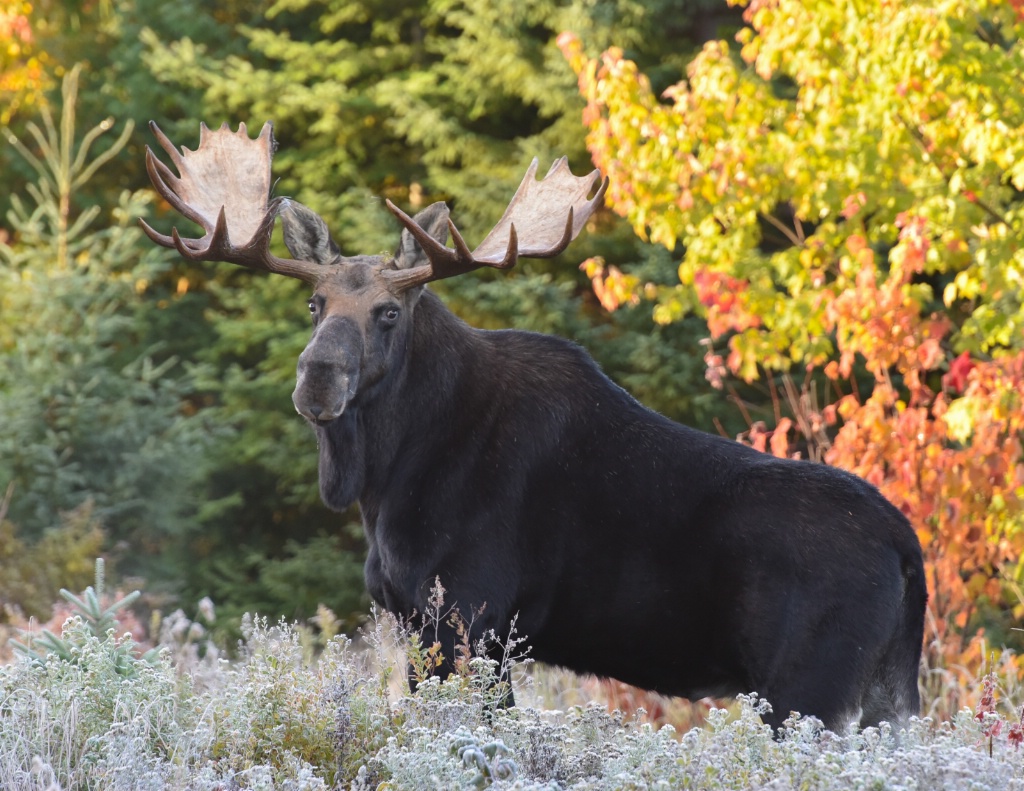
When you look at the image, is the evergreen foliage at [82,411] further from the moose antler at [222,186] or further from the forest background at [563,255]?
the moose antler at [222,186]

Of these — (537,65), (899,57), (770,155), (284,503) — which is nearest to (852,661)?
(899,57)

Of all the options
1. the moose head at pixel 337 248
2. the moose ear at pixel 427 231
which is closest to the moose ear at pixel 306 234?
the moose head at pixel 337 248

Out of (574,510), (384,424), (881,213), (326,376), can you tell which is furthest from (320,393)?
(881,213)

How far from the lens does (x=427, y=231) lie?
563 centimetres

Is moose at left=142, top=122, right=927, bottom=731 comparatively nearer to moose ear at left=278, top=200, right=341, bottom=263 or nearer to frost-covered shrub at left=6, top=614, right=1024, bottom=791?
moose ear at left=278, top=200, right=341, bottom=263

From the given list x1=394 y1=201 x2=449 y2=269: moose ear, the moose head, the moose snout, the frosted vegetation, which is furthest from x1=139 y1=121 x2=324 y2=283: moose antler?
the frosted vegetation

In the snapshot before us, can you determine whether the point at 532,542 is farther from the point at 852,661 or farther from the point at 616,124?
the point at 616,124

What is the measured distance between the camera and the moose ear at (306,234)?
544cm

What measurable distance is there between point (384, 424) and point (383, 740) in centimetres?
138

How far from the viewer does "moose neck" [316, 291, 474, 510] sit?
17.1 feet

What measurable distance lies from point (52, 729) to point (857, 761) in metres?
2.52

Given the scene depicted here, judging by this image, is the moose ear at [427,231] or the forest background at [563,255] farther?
the forest background at [563,255]

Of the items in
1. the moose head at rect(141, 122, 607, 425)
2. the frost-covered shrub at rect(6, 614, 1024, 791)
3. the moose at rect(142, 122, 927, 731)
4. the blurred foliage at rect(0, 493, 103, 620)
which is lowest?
the blurred foliage at rect(0, 493, 103, 620)

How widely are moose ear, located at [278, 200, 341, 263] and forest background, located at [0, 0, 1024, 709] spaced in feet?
12.7
